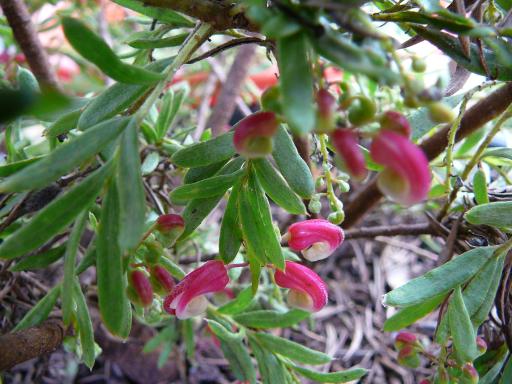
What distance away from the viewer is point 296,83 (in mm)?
321

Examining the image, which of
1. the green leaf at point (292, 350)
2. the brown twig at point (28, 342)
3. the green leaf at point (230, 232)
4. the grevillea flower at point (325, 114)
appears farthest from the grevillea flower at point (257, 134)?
the green leaf at point (292, 350)

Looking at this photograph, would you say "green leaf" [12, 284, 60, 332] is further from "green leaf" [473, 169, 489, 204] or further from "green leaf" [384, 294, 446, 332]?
"green leaf" [473, 169, 489, 204]

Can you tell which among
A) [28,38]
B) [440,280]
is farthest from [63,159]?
[28,38]

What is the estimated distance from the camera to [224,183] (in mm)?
499

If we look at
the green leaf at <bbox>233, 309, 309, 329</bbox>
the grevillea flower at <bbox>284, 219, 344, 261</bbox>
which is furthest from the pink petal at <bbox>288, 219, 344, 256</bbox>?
the green leaf at <bbox>233, 309, 309, 329</bbox>

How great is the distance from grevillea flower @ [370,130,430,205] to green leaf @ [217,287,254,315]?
15.6 inches

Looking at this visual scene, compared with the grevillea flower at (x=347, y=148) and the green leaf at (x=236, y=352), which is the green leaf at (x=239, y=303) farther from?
the grevillea flower at (x=347, y=148)

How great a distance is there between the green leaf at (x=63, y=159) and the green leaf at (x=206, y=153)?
9 cm

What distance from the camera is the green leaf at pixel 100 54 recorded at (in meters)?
0.37

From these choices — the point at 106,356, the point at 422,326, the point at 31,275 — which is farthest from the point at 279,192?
the point at 422,326

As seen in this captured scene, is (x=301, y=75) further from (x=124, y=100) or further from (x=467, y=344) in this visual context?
(x=467, y=344)

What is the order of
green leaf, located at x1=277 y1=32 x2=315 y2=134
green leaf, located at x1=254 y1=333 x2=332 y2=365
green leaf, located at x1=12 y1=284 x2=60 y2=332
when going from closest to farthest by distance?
green leaf, located at x1=277 y1=32 x2=315 y2=134 → green leaf, located at x1=12 y1=284 x2=60 y2=332 → green leaf, located at x1=254 y1=333 x2=332 y2=365

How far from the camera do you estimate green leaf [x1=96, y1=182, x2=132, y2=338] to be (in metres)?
0.39

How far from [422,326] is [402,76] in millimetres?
933
